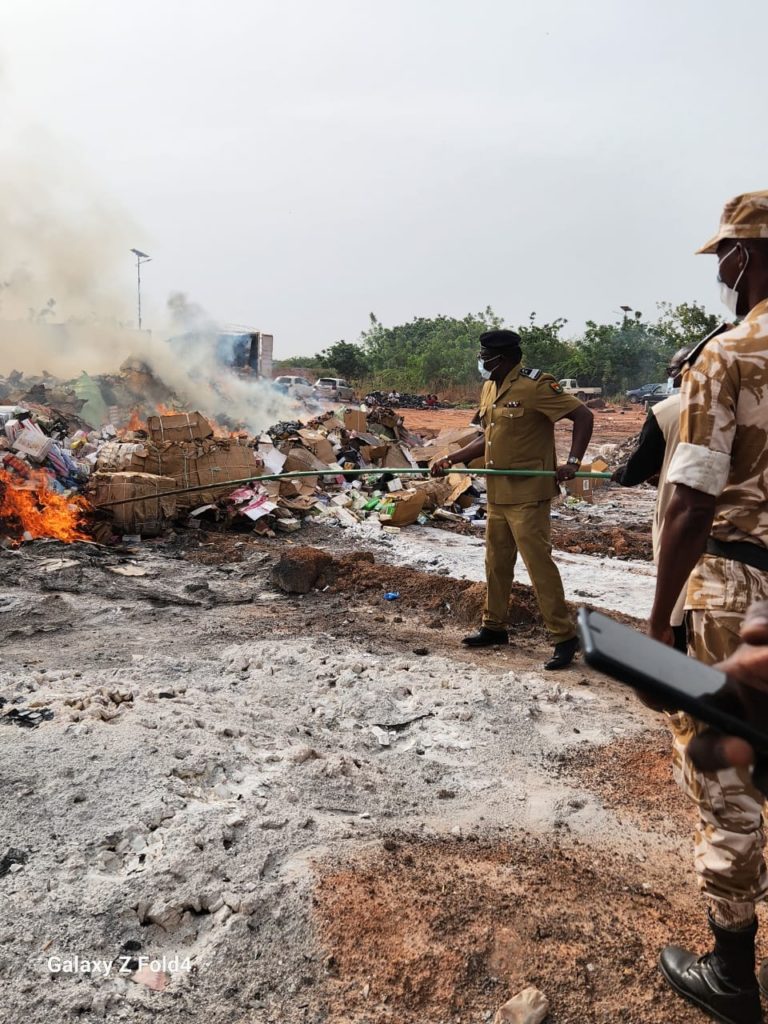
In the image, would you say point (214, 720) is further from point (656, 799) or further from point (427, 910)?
point (656, 799)

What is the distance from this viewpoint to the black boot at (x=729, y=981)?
1.80 m

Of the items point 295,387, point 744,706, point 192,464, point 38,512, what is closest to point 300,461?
point 192,464

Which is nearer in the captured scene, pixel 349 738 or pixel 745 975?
pixel 745 975

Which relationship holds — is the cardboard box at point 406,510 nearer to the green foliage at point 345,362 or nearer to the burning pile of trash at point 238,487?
the burning pile of trash at point 238,487

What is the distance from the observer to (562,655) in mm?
4465

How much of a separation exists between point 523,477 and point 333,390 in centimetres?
2761

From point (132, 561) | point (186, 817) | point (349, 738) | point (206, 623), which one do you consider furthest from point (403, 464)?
point (186, 817)

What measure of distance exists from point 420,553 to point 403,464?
4.80 meters

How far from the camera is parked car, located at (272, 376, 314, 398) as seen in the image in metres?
27.4

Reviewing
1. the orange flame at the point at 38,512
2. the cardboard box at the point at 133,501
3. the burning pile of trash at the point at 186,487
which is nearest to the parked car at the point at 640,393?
the burning pile of trash at the point at 186,487

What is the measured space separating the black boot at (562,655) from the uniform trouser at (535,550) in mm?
38

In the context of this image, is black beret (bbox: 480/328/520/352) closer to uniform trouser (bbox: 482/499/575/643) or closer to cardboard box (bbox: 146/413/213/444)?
uniform trouser (bbox: 482/499/575/643)

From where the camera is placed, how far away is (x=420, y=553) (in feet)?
27.1

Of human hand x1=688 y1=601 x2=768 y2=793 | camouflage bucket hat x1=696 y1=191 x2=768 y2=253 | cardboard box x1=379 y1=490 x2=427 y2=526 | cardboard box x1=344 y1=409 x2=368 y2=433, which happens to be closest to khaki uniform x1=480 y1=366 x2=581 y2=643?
camouflage bucket hat x1=696 y1=191 x2=768 y2=253
